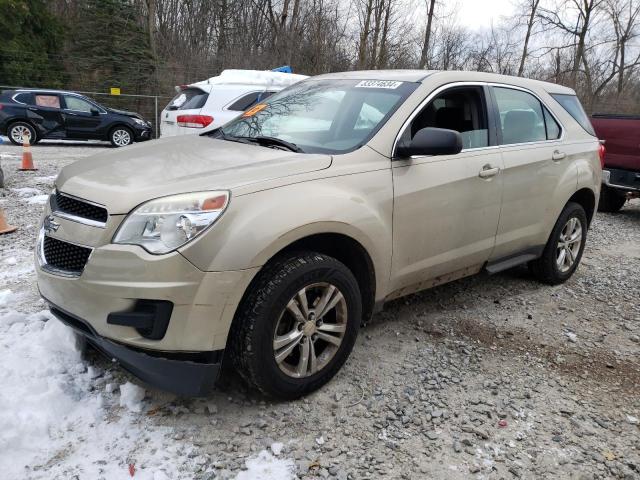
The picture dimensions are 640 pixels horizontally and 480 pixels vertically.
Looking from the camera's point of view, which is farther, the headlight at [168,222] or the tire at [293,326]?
the tire at [293,326]

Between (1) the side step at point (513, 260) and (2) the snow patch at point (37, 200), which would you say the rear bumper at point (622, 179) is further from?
(2) the snow patch at point (37, 200)

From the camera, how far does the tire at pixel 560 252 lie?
15.3 ft

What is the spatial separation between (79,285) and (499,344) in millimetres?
2760

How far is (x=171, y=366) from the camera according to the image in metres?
2.46

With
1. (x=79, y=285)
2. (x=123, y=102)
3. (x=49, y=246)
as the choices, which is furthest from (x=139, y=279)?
(x=123, y=102)

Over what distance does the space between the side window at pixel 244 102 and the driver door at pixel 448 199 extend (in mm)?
6609

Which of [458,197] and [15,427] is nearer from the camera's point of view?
[15,427]

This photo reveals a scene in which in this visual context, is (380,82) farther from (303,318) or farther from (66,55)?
(66,55)

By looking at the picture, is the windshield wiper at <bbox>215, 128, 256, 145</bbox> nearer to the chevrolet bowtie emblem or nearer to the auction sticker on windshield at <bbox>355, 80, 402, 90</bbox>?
the auction sticker on windshield at <bbox>355, 80, 402, 90</bbox>

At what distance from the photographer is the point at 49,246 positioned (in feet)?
9.17

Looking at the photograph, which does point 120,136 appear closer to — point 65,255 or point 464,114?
point 464,114

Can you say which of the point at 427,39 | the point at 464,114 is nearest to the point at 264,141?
the point at 464,114

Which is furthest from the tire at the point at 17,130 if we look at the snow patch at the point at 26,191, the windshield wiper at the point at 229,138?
the windshield wiper at the point at 229,138

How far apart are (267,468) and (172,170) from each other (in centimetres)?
153
